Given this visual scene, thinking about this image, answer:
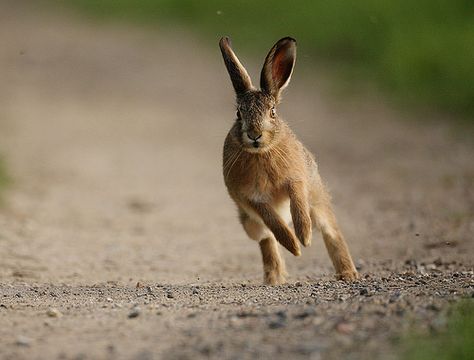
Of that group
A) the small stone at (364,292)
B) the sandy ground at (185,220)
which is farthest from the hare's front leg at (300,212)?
the small stone at (364,292)

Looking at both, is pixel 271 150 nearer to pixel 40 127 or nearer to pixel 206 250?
pixel 206 250

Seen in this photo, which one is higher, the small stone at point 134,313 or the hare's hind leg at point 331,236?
the hare's hind leg at point 331,236

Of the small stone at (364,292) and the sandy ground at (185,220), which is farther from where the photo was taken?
the small stone at (364,292)

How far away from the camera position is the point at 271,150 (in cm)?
701

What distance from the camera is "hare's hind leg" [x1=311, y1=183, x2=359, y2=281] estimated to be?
746 cm

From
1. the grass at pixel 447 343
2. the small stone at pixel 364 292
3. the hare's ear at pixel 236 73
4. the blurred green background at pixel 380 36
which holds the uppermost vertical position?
the blurred green background at pixel 380 36

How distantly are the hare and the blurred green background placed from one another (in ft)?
24.3

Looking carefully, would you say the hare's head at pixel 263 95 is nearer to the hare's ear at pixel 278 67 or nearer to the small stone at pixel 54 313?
the hare's ear at pixel 278 67

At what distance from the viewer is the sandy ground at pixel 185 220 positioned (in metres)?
5.22

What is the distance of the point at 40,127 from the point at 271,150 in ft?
33.4

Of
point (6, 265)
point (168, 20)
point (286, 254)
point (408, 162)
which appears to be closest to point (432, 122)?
point (408, 162)

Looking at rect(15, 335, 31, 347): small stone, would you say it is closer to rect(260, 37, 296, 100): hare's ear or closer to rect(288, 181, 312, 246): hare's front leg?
rect(288, 181, 312, 246): hare's front leg

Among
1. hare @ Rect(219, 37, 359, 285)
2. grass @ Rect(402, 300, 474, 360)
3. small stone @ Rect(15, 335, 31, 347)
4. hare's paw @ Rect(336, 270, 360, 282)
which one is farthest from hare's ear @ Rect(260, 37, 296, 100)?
small stone @ Rect(15, 335, 31, 347)

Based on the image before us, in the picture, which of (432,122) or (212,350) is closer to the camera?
(212,350)
